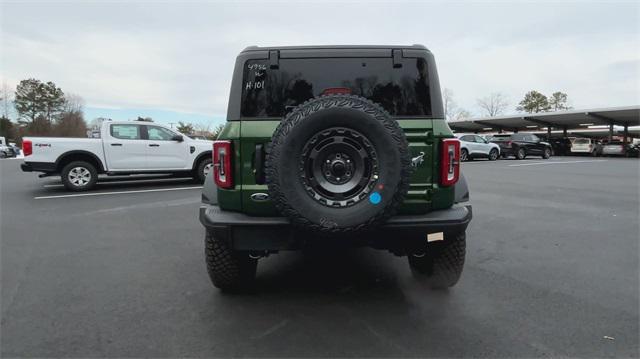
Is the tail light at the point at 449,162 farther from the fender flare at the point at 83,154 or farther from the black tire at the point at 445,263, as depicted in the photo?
the fender flare at the point at 83,154

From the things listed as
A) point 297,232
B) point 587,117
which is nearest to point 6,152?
point 297,232

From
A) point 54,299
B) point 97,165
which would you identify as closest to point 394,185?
point 54,299

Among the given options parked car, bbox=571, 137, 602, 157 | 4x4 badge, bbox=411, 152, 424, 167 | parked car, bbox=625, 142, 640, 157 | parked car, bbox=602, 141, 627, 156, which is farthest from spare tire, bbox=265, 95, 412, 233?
parked car, bbox=571, 137, 602, 157

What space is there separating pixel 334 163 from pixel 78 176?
384 inches

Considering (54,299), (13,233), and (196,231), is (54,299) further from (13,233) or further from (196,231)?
(13,233)

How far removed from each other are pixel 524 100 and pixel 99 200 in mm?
83699

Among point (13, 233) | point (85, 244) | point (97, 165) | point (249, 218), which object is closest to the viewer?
point (249, 218)

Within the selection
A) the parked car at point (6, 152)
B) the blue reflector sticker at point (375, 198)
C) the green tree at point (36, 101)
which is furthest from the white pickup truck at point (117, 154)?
the green tree at point (36, 101)

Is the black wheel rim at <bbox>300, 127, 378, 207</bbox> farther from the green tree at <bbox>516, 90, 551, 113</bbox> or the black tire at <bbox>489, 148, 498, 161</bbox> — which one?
the green tree at <bbox>516, 90, 551, 113</bbox>

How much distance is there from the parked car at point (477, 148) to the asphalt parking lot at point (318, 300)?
1761 cm

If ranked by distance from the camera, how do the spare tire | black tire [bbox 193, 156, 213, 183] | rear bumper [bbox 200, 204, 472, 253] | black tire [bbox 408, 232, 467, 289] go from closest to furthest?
the spare tire → rear bumper [bbox 200, 204, 472, 253] → black tire [bbox 408, 232, 467, 289] → black tire [bbox 193, 156, 213, 183]

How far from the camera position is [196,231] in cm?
566

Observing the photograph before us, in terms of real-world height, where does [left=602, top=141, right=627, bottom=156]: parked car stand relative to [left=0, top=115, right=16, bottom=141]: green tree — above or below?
below

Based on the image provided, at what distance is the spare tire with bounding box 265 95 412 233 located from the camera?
2.47 metres
